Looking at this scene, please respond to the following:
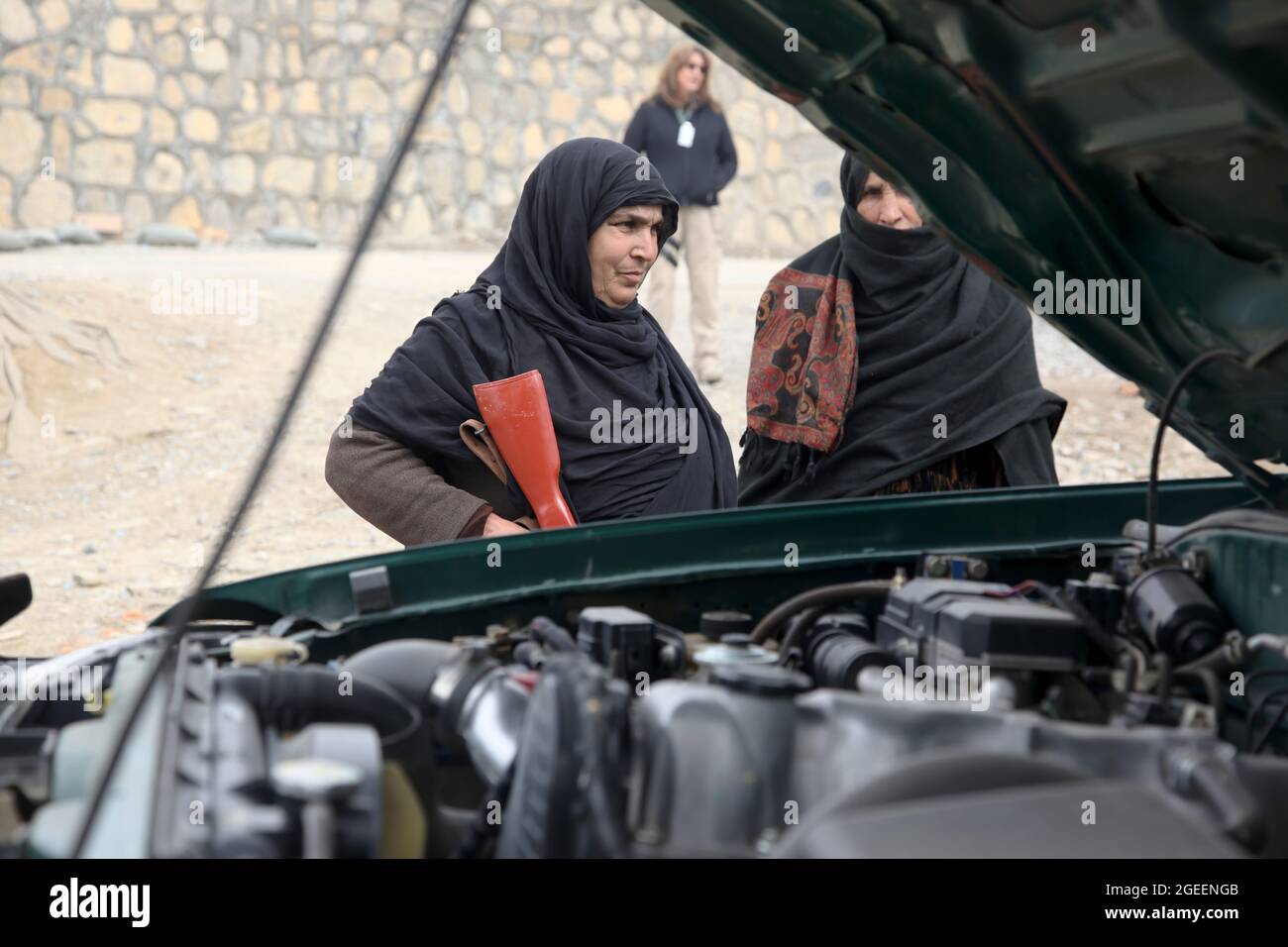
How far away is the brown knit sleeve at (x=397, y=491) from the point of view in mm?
3086

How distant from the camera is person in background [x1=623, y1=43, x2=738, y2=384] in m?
9.09

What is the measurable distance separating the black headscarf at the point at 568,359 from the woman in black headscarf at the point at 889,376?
0.71 feet

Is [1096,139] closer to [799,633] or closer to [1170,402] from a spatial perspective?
[1170,402]

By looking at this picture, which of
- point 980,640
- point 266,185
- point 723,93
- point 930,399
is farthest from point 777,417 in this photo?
point 723,93

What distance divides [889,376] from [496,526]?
118 cm

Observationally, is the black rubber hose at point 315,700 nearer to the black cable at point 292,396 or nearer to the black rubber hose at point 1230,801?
the black cable at point 292,396

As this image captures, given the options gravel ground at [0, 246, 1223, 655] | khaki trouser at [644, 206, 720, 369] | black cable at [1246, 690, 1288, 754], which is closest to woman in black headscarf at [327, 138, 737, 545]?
black cable at [1246, 690, 1288, 754]

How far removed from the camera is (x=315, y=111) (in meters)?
13.4

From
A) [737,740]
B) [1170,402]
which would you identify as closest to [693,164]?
[1170,402]

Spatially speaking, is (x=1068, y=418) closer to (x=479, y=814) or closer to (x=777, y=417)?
(x=777, y=417)

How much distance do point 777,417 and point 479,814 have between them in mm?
2393

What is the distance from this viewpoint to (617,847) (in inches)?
48.0

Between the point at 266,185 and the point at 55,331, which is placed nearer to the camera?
the point at 55,331

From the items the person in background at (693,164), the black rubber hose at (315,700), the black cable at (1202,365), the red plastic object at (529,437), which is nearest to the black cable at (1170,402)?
the black cable at (1202,365)
